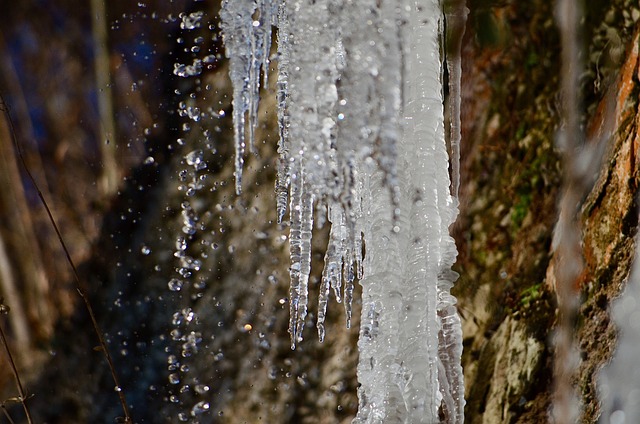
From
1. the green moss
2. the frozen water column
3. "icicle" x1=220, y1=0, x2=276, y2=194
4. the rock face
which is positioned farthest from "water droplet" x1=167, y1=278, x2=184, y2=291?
the green moss

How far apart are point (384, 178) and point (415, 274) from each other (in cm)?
17

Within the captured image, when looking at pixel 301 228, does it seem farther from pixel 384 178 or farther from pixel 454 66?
pixel 454 66

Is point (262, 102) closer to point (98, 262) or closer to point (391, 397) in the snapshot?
point (98, 262)

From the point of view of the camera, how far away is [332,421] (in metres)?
1.68

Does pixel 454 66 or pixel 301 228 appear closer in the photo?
pixel 301 228

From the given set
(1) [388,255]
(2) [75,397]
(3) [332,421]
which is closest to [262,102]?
(1) [388,255]

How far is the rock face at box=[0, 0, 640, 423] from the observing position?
4.82 ft

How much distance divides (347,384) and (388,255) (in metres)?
0.62

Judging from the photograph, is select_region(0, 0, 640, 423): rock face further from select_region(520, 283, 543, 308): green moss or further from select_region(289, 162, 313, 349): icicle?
select_region(289, 162, 313, 349): icicle

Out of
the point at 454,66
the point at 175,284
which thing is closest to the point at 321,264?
the point at 175,284

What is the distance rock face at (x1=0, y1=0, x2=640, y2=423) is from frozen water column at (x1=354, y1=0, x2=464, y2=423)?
0.30 metres

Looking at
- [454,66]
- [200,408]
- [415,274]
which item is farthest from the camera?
[200,408]

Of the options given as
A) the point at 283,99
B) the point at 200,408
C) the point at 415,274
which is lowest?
the point at 200,408

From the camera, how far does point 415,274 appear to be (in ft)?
3.80
